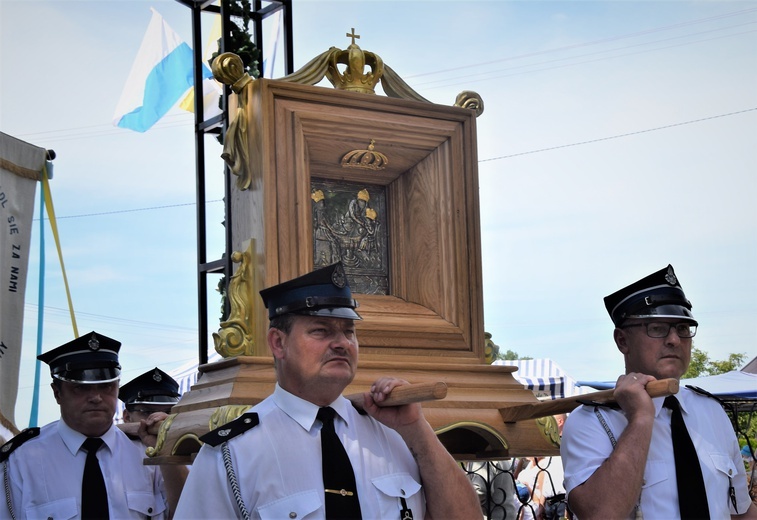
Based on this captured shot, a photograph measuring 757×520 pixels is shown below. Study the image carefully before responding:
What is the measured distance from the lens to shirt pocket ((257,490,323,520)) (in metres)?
2.59

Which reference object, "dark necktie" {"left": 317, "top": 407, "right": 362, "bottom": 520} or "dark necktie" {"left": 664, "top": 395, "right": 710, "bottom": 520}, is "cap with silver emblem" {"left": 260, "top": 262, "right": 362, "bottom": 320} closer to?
"dark necktie" {"left": 317, "top": 407, "right": 362, "bottom": 520}

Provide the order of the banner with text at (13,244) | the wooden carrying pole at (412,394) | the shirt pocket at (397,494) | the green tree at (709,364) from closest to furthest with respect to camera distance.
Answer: the wooden carrying pole at (412,394)
the shirt pocket at (397,494)
the banner with text at (13,244)
the green tree at (709,364)

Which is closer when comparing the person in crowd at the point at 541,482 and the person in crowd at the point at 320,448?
the person in crowd at the point at 320,448

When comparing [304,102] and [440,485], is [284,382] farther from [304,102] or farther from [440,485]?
[304,102]

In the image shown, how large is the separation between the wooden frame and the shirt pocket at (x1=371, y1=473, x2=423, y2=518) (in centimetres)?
91

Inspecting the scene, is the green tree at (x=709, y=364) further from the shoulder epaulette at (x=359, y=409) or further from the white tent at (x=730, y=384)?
the shoulder epaulette at (x=359, y=409)

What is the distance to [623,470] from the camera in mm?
3010

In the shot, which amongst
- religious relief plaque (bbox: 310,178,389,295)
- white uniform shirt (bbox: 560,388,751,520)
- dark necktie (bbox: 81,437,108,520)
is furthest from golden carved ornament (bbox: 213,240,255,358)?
white uniform shirt (bbox: 560,388,751,520)

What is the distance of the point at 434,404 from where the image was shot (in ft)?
11.3

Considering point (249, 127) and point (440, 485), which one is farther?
point (249, 127)

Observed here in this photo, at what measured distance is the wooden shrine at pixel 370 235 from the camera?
3551mm

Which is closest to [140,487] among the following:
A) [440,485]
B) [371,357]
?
[371,357]

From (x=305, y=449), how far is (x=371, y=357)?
95 centimetres

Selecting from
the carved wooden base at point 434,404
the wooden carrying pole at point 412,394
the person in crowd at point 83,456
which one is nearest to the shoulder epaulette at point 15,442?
the person in crowd at point 83,456
